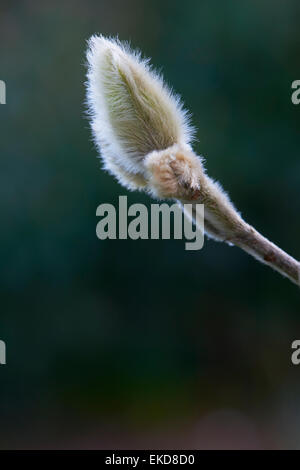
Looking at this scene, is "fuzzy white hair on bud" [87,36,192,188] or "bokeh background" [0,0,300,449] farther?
"bokeh background" [0,0,300,449]

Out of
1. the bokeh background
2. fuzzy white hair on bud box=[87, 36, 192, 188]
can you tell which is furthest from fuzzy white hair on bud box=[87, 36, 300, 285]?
the bokeh background

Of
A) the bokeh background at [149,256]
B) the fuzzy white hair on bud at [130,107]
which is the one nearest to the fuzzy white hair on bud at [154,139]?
the fuzzy white hair on bud at [130,107]

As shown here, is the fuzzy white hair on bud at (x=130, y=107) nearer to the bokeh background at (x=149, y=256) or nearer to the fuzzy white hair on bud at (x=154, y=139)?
the fuzzy white hair on bud at (x=154, y=139)

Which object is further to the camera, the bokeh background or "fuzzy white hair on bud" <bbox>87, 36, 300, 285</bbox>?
the bokeh background

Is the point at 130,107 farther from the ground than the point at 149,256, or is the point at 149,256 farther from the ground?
the point at 149,256

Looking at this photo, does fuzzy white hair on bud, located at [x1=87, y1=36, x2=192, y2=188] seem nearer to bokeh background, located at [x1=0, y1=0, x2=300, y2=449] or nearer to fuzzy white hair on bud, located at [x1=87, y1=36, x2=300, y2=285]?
fuzzy white hair on bud, located at [x1=87, y1=36, x2=300, y2=285]

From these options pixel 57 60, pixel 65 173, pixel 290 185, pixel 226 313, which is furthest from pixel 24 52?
pixel 226 313

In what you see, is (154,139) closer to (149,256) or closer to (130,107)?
(130,107)

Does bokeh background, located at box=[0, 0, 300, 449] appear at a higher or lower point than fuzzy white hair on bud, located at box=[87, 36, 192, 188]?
higher

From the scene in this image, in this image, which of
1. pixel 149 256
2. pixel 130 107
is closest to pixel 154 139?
pixel 130 107
